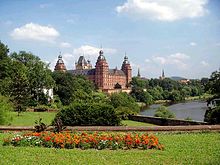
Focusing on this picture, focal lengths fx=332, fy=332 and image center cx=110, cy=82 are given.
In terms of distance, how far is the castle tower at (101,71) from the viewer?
12244cm

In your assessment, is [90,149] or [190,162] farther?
[90,149]

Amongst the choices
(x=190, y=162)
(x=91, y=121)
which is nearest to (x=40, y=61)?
(x=91, y=121)

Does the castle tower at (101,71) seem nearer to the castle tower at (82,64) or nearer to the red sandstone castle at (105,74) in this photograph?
the red sandstone castle at (105,74)

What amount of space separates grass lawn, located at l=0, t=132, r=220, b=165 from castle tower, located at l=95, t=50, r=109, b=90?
365ft

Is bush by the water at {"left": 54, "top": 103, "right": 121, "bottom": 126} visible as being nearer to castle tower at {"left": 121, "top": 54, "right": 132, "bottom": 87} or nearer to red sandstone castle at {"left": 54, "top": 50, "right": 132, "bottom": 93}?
red sandstone castle at {"left": 54, "top": 50, "right": 132, "bottom": 93}

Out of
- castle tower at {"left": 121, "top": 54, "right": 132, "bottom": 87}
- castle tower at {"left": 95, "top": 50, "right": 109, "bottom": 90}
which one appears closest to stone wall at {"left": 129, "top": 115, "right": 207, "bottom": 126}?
castle tower at {"left": 95, "top": 50, "right": 109, "bottom": 90}

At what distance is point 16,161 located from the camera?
344 inches

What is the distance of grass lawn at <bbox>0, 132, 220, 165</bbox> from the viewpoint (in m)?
8.74

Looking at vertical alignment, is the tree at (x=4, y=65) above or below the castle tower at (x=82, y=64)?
below

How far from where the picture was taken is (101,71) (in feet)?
403

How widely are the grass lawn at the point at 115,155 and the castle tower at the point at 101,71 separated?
111255 mm

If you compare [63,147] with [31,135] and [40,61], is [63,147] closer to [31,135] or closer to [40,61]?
[31,135]

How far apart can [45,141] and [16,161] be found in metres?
2.50


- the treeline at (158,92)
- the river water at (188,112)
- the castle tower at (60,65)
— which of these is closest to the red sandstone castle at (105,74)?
the castle tower at (60,65)
